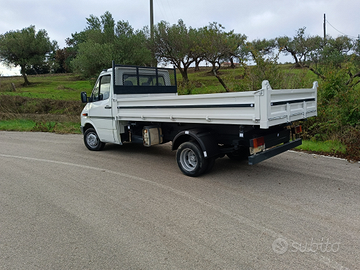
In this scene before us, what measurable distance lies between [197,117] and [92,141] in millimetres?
4773

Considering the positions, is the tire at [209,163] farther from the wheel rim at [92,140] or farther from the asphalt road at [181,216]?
the wheel rim at [92,140]

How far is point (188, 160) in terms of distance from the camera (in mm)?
6594

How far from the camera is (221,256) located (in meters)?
3.34

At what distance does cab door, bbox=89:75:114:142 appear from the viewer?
8398 millimetres

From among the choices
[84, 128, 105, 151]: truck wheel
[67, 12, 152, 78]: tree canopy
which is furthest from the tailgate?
[67, 12, 152, 78]: tree canopy

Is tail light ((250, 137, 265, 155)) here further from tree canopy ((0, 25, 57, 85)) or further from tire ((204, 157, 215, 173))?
tree canopy ((0, 25, 57, 85))

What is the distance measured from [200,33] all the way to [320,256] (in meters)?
29.0

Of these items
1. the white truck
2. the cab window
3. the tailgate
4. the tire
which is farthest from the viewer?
the cab window

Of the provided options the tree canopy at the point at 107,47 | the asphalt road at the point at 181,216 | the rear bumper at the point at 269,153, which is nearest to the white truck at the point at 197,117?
the rear bumper at the point at 269,153

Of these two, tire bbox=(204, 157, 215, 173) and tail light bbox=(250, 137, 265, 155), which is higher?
tail light bbox=(250, 137, 265, 155)

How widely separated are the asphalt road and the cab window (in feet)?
7.12

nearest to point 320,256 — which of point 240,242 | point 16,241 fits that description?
point 240,242

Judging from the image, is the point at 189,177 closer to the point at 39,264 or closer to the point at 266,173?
the point at 266,173

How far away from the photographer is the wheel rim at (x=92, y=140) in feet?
30.7
